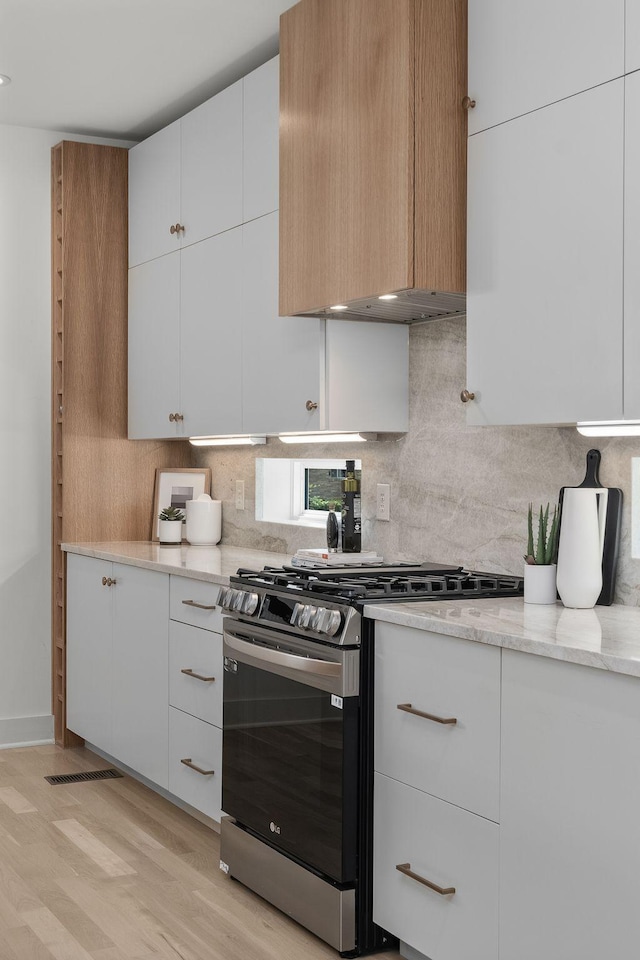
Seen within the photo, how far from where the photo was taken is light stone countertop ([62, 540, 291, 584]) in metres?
3.55

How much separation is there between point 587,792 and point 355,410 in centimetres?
169

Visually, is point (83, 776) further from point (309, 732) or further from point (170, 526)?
point (309, 732)

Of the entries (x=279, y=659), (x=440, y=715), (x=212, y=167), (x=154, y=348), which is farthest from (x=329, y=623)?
(x=154, y=348)

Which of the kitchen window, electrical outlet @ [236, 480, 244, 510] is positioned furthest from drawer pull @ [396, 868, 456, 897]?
electrical outlet @ [236, 480, 244, 510]

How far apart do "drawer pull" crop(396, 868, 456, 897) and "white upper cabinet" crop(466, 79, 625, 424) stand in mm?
1083

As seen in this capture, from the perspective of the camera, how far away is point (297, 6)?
3201 millimetres

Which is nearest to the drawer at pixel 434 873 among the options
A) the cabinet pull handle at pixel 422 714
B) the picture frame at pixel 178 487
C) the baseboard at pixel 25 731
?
the cabinet pull handle at pixel 422 714

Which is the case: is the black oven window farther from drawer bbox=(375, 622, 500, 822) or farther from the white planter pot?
the white planter pot

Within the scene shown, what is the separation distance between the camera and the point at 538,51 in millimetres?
2494

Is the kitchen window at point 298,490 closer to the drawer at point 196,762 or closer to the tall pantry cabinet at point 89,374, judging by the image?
the tall pantry cabinet at point 89,374

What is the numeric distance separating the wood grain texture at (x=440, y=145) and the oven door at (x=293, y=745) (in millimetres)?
1031

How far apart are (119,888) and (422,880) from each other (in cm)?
107

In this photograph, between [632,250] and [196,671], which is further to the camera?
[196,671]

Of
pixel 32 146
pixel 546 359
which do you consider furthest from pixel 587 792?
pixel 32 146
